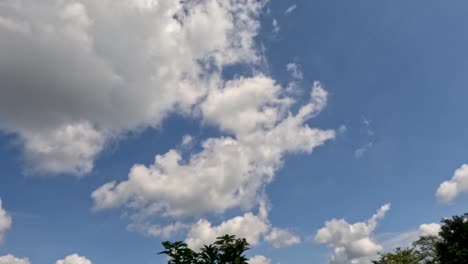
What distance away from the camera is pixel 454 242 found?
5122 centimetres

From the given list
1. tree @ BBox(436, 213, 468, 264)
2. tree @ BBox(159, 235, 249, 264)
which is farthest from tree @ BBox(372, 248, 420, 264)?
tree @ BBox(159, 235, 249, 264)

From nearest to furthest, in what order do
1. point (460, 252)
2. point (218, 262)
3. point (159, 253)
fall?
point (159, 253), point (218, 262), point (460, 252)

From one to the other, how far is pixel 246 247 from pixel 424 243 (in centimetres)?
5799

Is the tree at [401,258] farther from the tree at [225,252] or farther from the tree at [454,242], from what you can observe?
the tree at [225,252]

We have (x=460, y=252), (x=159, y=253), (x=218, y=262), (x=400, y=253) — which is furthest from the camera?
(x=400, y=253)

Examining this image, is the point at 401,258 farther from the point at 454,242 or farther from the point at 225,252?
the point at 225,252

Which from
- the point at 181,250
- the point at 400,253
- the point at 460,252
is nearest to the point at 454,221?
the point at 460,252

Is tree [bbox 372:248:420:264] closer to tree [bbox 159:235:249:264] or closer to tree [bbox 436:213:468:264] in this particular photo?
tree [bbox 436:213:468:264]

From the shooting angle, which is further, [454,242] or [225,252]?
[454,242]

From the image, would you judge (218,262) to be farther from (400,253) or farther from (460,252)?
(400,253)

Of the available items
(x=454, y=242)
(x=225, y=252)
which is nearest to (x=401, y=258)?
(x=454, y=242)

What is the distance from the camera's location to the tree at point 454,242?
49.2m

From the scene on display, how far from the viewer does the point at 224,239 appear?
26688 millimetres

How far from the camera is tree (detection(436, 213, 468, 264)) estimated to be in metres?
49.2
